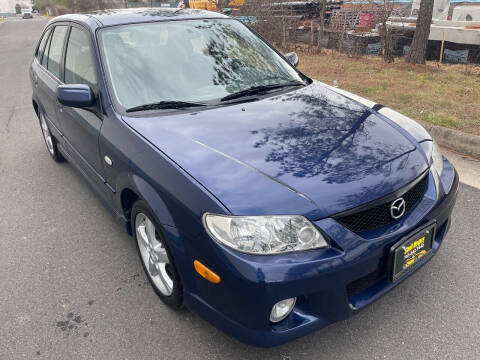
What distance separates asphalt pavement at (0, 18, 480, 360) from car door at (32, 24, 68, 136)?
1100mm

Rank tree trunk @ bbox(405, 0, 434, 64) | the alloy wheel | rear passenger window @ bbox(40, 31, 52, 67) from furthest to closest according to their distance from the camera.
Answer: tree trunk @ bbox(405, 0, 434, 64) < rear passenger window @ bbox(40, 31, 52, 67) < the alloy wheel

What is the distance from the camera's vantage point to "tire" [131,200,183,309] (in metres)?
2.29

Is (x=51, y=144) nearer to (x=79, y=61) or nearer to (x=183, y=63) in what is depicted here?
(x=79, y=61)

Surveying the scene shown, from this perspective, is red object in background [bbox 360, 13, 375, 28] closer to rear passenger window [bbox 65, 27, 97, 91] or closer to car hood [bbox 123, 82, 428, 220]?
car hood [bbox 123, 82, 428, 220]

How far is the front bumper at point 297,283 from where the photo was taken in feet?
5.82

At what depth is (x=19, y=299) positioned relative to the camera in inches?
107

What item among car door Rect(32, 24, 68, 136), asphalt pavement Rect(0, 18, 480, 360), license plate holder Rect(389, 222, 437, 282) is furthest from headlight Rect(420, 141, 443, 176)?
car door Rect(32, 24, 68, 136)

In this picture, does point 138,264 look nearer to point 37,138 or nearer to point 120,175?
point 120,175

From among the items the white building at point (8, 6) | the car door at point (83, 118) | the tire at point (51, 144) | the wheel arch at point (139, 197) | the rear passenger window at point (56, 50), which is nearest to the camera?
the wheel arch at point (139, 197)

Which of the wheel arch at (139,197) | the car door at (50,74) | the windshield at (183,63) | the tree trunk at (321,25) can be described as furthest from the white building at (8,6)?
the wheel arch at (139,197)

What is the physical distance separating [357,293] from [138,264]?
168 centimetres

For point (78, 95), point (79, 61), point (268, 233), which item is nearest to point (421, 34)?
point (79, 61)

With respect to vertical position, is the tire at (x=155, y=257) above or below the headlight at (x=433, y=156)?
below

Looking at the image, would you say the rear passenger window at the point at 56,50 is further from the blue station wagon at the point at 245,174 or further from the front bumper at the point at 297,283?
the front bumper at the point at 297,283
